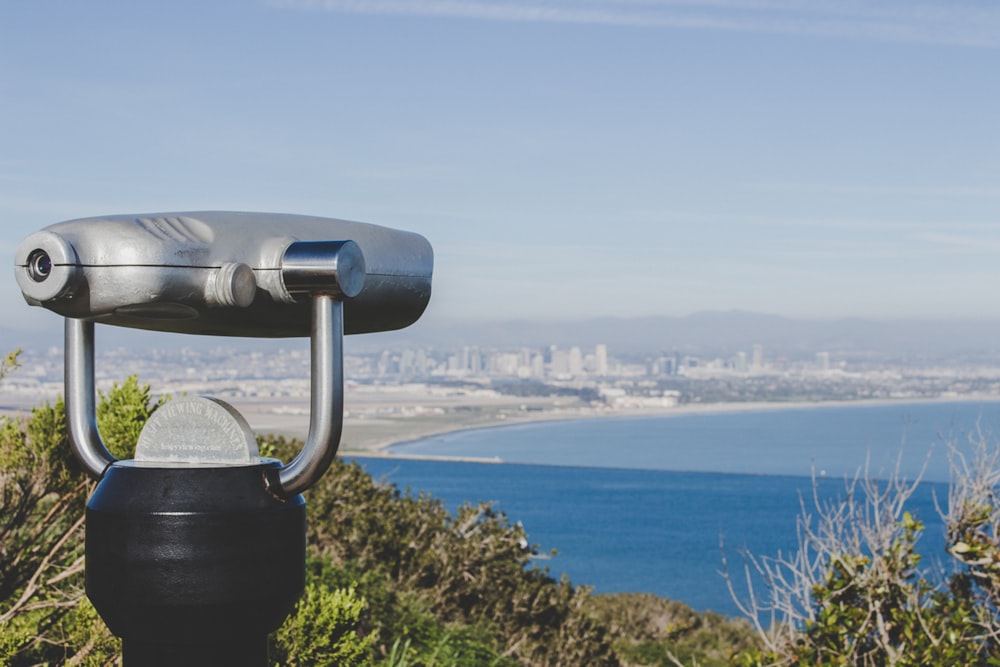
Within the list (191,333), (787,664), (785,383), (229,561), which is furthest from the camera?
(785,383)

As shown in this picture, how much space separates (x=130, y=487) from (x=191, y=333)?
0.35 meters

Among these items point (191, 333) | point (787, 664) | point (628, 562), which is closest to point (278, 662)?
point (191, 333)

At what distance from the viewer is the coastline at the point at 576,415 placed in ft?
273

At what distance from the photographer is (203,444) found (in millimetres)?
1617

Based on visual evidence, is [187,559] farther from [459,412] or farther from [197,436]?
[459,412]

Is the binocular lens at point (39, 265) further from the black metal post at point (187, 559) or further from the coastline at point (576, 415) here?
the coastline at point (576, 415)

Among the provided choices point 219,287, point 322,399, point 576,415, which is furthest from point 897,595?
point 576,415

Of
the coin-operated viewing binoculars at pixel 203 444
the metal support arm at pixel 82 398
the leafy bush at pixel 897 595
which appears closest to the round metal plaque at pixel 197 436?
the coin-operated viewing binoculars at pixel 203 444

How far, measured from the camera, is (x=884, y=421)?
11619cm

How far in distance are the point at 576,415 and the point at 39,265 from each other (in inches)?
5064

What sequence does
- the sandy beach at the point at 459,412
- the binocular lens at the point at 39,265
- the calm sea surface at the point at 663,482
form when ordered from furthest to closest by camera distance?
1. the sandy beach at the point at 459,412
2. the calm sea surface at the point at 663,482
3. the binocular lens at the point at 39,265

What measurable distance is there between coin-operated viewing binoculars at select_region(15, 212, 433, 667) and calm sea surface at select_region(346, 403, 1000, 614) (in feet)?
15.9

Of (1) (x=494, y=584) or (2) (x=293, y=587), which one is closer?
(2) (x=293, y=587)

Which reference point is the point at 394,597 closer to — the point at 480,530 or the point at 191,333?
the point at 480,530
